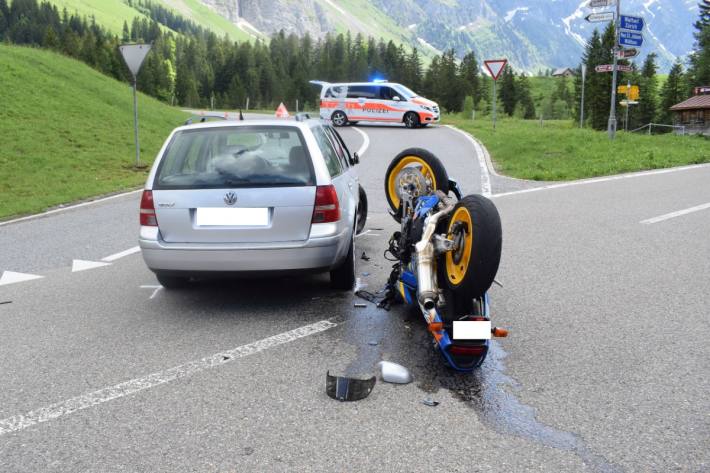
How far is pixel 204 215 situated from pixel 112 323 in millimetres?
1091

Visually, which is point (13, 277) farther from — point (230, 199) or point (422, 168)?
point (422, 168)

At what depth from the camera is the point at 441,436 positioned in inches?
123

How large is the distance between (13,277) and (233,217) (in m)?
3.06

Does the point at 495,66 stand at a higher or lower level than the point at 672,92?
lower

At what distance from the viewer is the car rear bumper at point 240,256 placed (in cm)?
504

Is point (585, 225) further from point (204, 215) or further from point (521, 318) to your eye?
point (204, 215)

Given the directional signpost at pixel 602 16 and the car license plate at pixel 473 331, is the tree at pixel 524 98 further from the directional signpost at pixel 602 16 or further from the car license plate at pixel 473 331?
the car license plate at pixel 473 331

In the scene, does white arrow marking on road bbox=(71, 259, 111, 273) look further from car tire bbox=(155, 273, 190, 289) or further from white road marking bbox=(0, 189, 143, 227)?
white road marking bbox=(0, 189, 143, 227)

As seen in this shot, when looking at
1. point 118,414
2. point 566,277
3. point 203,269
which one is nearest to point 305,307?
point 203,269

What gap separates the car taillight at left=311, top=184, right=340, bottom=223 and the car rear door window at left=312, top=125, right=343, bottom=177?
13.0 inches

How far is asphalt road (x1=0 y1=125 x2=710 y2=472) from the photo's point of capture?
2.98 meters

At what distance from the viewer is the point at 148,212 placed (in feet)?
17.3

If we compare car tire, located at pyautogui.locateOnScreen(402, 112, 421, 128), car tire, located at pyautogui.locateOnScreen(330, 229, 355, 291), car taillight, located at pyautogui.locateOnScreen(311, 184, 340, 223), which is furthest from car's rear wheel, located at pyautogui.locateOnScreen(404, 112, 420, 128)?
car taillight, located at pyautogui.locateOnScreen(311, 184, 340, 223)

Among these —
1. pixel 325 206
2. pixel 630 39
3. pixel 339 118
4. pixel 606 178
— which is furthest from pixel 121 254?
pixel 339 118
